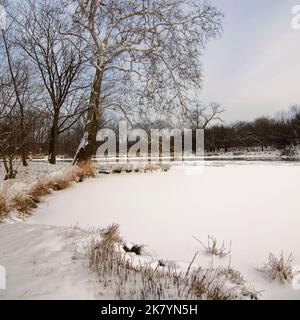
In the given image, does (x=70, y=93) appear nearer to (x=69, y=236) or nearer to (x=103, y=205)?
(x=103, y=205)

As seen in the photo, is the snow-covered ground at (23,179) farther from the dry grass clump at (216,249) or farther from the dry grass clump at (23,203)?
the dry grass clump at (216,249)

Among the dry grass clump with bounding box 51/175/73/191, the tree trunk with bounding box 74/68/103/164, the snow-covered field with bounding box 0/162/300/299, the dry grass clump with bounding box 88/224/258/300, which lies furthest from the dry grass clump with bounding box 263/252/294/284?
the tree trunk with bounding box 74/68/103/164

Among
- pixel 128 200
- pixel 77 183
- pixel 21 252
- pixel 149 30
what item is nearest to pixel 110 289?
pixel 21 252

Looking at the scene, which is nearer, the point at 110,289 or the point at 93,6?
the point at 110,289

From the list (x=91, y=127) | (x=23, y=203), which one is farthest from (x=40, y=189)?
(x=91, y=127)

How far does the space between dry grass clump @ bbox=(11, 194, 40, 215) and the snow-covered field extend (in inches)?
7.8

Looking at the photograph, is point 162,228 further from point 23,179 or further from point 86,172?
point 86,172

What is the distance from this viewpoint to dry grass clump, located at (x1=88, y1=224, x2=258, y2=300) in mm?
A: 2299

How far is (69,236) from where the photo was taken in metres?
3.49

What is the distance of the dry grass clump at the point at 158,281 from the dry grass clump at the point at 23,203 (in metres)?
2.62

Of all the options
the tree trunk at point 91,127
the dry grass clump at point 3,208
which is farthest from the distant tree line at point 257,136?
the dry grass clump at point 3,208

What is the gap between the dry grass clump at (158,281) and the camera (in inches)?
90.5
